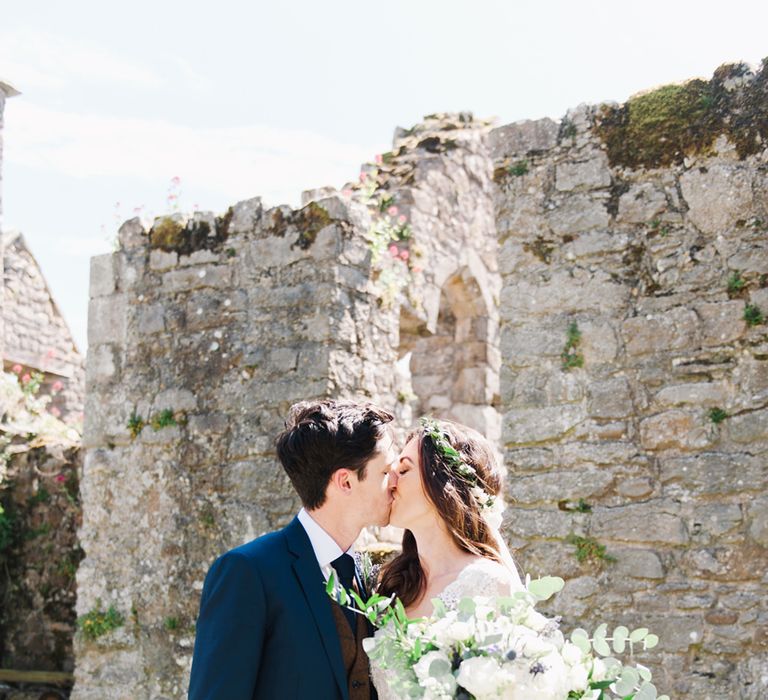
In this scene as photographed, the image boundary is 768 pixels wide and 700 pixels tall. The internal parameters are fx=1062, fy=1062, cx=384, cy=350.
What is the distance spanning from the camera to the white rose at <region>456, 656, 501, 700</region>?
226 centimetres

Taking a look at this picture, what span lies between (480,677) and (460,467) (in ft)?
3.12

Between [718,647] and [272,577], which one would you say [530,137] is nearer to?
[718,647]

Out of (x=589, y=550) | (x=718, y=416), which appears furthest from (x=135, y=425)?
(x=718, y=416)

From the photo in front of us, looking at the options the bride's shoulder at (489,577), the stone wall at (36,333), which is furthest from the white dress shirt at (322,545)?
Result: the stone wall at (36,333)

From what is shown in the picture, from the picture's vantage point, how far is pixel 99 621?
20.1 ft

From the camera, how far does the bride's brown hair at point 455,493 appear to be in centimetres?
311

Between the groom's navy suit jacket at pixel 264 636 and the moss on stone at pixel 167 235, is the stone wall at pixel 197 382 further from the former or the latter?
the groom's navy suit jacket at pixel 264 636

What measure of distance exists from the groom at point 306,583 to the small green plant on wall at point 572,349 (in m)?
1.72

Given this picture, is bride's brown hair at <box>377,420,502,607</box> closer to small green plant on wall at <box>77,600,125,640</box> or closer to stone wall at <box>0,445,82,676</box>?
small green plant on wall at <box>77,600,125,640</box>

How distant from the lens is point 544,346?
4770 mm

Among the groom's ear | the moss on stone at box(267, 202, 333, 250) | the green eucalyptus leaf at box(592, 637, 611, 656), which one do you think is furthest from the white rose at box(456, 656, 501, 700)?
the moss on stone at box(267, 202, 333, 250)

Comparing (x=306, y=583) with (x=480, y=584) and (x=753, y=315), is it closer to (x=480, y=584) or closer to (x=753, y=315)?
(x=480, y=584)

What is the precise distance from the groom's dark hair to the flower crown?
20 cm

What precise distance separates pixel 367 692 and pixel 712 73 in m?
3.09
